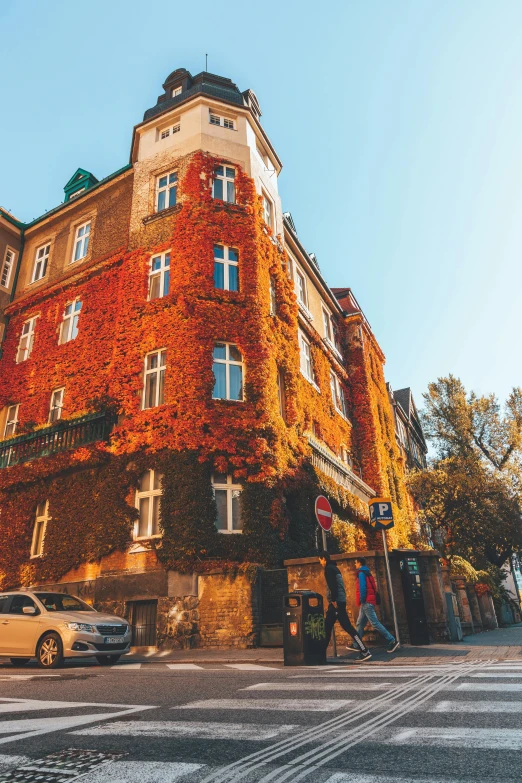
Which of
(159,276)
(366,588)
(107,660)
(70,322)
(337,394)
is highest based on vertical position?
(70,322)

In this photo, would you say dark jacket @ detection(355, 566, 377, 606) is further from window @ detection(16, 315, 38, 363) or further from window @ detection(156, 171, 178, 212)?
window @ detection(16, 315, 38, 363)

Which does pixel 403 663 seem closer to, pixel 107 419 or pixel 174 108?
pixel 107 419

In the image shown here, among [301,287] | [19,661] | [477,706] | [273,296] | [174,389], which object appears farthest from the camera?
[301,287]

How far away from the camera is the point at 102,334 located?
21.7 meters

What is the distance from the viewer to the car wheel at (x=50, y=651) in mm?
11008

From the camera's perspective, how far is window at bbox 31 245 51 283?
88.3ft

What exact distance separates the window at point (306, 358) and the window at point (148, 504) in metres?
10.1

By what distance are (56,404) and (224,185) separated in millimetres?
11228

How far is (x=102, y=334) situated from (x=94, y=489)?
22.0 feet

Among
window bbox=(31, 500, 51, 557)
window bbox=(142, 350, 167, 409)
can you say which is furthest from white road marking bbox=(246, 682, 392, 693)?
window bbox=(31, 500, 51, 557)

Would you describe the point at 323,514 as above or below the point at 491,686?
above

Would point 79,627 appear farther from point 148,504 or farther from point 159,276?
point 159,276

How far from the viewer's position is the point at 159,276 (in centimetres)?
2088

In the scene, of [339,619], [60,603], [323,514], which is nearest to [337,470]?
[323,514]
